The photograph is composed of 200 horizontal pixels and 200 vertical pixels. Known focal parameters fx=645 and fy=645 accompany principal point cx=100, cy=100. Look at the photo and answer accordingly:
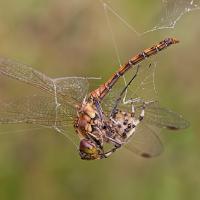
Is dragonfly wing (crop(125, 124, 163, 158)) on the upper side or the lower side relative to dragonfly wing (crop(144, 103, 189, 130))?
lower

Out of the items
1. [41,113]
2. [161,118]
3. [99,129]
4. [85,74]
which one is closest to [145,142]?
[161,118]

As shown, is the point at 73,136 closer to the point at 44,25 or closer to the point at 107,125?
Result: the point at 107,125

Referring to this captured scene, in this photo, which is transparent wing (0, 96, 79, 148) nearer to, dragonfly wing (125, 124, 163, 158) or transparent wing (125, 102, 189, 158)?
Answer: transparent wing (125, 102, 189, 158)

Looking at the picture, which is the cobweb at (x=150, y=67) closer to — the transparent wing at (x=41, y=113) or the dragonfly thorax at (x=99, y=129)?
the dragonfly thorax at (x=99, y=129)

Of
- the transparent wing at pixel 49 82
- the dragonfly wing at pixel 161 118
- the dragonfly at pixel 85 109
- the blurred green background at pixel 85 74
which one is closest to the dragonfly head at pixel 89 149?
the dragonfly at pixel 85 109

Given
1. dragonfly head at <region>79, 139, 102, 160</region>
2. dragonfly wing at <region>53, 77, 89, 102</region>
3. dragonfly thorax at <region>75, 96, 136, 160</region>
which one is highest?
dragonfly wing at <region>53, 77, 89, 102</region>

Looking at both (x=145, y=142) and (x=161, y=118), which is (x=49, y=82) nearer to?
(x=161, y=118)

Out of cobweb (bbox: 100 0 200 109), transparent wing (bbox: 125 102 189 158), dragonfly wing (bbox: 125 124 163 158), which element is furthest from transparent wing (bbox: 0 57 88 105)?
dragonfly wing (bbox: 125 124 163 158)
